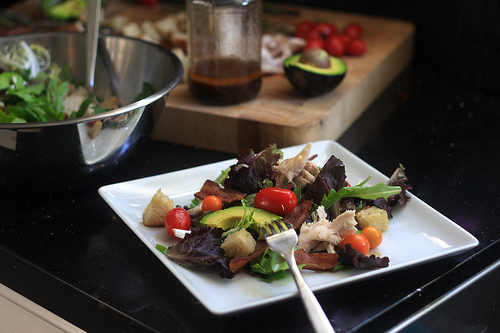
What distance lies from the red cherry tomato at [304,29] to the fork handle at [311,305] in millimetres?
1239

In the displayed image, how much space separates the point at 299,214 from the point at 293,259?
0.16m

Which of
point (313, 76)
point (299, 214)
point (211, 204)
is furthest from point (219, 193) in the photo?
point (313, 76)

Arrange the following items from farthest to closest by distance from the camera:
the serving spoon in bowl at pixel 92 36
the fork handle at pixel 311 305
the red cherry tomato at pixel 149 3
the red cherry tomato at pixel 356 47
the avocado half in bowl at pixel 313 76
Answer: the red cherry tomato at pixel 149 3
the red cherry tomato at pixel 356 47
the avocado half in bowl at pixel 313 76
the serving spoon in bowl at pixel 92 36
the fork handle at pixel 311 305

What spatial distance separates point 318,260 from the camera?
0.87 meters

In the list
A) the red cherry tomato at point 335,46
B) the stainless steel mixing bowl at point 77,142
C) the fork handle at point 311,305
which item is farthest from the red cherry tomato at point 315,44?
the fork handle at point 311,305

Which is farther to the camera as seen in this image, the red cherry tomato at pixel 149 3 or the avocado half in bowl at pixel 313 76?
the red cherry tomato at pixel 149 3

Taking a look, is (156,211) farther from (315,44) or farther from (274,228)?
(315,44)

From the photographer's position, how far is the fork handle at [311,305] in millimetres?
727

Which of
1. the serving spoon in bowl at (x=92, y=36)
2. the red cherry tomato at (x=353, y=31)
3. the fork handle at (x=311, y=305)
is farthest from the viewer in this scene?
the red cherry tomato at (x=353, y=31)

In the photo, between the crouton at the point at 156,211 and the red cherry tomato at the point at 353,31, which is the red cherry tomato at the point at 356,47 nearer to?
the red cherry tomato at the point at 353,31

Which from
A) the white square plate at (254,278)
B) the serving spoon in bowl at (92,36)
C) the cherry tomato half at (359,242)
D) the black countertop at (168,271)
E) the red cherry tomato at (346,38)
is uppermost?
the serving spoon in bowl at (92,36)

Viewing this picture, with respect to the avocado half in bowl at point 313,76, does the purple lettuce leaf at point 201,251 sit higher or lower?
lower

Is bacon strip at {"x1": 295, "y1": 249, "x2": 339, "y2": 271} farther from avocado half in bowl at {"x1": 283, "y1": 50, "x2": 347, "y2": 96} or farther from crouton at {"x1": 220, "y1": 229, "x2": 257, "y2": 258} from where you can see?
avocado half in bowl at {"x1": 283, "y1": 50, "x2": 347, "y2": 96}

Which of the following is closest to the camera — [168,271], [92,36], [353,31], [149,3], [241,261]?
[241,261]
